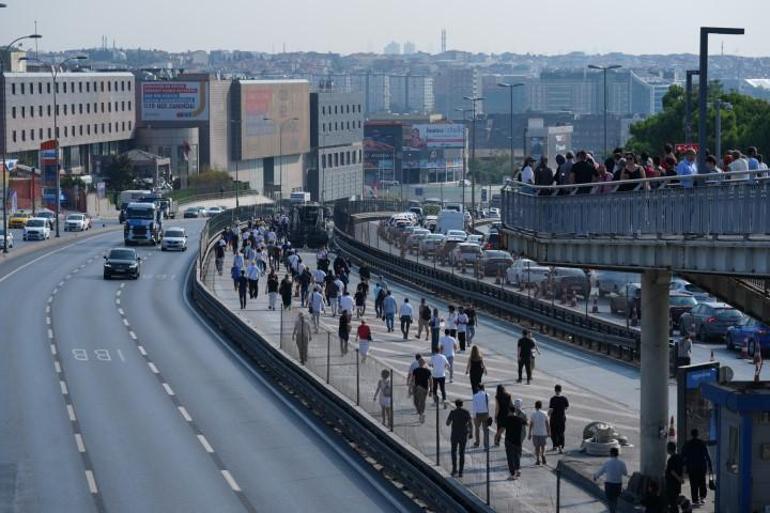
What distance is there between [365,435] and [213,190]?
12028cm

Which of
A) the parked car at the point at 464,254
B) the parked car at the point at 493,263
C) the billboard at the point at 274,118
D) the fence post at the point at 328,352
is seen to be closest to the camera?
the fence post at the point at 328,352

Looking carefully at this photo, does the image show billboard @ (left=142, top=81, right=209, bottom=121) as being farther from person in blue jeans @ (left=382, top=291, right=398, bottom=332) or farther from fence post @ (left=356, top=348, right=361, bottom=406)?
fence post @ (left=356, top=348, right=361, bottom=406)

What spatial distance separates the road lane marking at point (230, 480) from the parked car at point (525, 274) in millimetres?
27895

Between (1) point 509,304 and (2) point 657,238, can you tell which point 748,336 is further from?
(2) point 657,238

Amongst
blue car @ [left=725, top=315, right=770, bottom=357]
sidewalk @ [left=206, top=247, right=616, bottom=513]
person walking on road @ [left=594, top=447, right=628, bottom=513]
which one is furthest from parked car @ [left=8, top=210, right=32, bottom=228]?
person walking on road @ [left=594, top=447, right=628, bottom=513]

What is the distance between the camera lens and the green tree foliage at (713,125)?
86938 millimetres

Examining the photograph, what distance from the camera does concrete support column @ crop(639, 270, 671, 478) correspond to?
83.5 ft

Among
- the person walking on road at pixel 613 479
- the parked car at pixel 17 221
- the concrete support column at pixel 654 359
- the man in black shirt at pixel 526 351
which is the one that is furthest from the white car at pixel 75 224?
the person walking on road at pixel 613 479

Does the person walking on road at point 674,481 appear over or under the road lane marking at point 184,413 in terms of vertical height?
over

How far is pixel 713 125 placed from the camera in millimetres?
87125

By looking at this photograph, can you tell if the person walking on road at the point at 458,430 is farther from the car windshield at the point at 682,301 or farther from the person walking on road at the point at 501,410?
the car windshield at the point at 682,301

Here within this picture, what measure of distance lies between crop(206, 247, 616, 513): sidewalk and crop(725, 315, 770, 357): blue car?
17.4 ft

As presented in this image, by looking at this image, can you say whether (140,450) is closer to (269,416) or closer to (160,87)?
(269,416)

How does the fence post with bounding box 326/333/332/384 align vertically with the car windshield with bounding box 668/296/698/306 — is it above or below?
above
